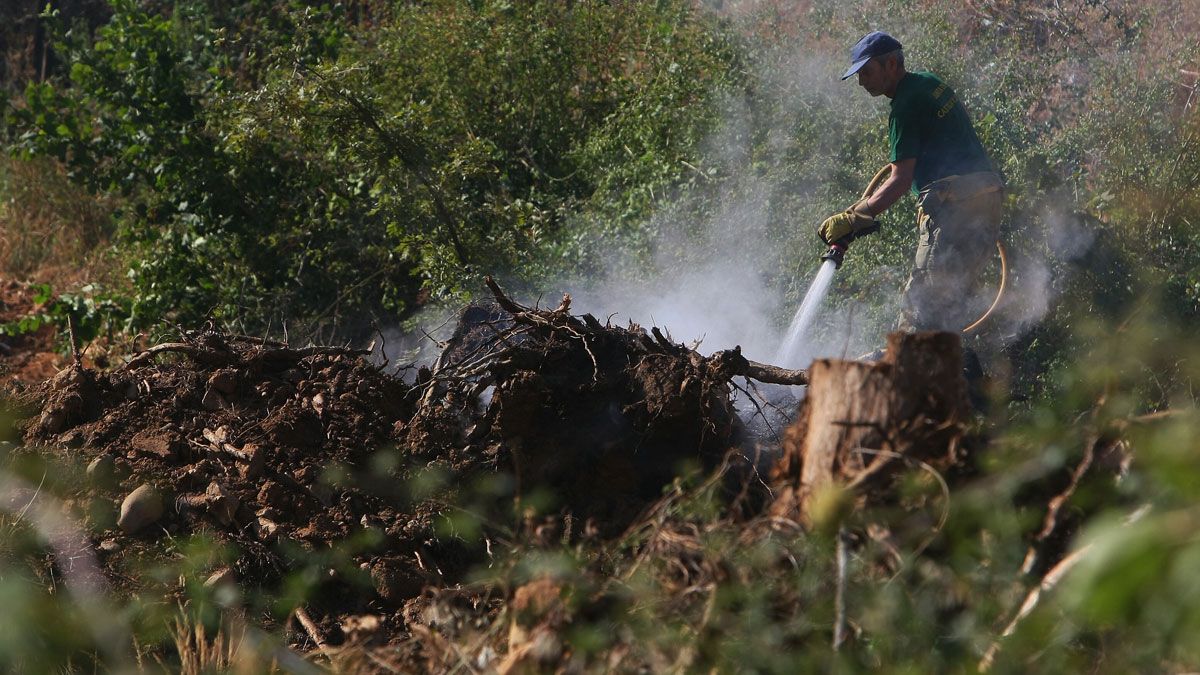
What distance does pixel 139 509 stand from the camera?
13.0 ft

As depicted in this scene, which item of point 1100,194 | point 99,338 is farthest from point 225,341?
point 1100,194

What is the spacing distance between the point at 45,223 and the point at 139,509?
6708 mm

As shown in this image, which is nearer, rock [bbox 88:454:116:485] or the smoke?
rock [bbox 88:454:116:485]

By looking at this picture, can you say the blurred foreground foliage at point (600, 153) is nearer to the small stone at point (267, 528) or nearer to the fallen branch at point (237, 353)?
the fallen branch at point (237, 353)

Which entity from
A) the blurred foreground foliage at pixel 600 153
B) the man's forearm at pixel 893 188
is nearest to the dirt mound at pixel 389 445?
the man's forearm at pixel 893 188

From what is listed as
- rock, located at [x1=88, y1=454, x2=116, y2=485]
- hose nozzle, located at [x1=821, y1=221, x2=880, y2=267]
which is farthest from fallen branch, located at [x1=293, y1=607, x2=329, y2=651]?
hose nozzle, located at [x1=821, y1=221, x2=880, y2=267]

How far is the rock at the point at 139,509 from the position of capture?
3961mm

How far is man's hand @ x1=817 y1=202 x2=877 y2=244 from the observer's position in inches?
216

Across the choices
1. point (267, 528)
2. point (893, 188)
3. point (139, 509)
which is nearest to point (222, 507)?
point (267, 528)

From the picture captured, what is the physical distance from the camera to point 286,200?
7461 millimetres

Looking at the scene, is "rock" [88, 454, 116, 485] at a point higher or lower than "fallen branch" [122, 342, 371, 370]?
lower

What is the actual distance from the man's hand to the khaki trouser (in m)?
0.42

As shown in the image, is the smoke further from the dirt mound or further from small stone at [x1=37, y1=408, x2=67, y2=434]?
small stone at [x1=37, y1=408, x2=67, y2=434]

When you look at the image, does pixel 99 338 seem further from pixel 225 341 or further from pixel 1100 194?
pixel 1100 194
